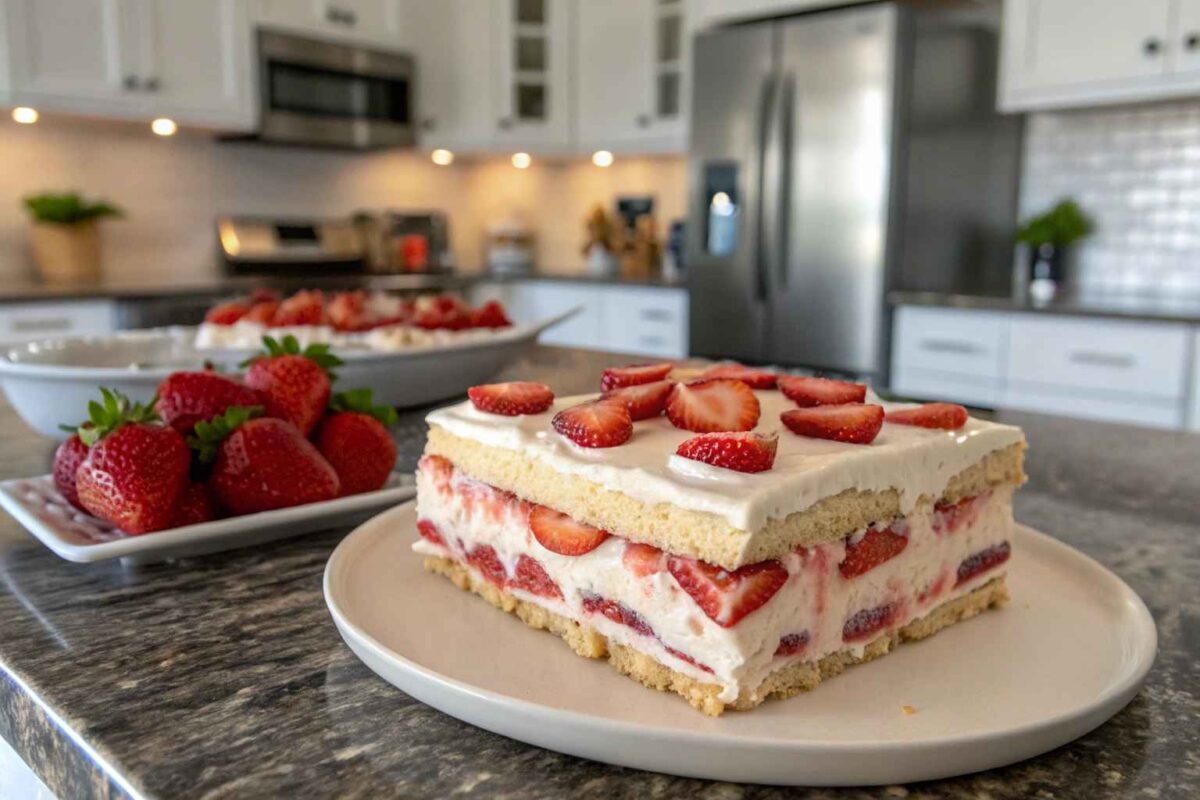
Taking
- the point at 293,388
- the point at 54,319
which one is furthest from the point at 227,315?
the point at 54,319

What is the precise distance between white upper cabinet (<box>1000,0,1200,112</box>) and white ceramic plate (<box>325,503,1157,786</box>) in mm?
2838

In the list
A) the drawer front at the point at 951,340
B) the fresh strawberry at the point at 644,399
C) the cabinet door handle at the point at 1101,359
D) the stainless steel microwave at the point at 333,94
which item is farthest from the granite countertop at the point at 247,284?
the fresh strawberry at the point at 644,399

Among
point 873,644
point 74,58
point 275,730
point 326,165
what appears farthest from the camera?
point 326,165

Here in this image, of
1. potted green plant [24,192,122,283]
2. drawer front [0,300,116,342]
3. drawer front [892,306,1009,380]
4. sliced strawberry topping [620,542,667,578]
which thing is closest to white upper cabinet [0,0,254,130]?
potted green plant [24,192,122,283]

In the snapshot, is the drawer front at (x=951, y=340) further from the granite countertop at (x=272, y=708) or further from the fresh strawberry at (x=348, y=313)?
the granite countertop at (x=272, y=708)

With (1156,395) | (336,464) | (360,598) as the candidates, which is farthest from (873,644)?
(1156,395)

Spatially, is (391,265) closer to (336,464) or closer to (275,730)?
(336,464)

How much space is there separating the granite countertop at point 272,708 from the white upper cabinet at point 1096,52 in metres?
2.68

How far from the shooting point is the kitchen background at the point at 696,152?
3105 mm

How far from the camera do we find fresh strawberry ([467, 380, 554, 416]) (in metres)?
0.78

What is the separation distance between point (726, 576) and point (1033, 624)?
28 centimetres

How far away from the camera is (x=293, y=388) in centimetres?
90

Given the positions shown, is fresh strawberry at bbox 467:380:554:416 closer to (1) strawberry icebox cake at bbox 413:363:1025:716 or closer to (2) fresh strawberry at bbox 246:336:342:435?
(1) strawberry icebox cake at bbox 413:363:1025:716

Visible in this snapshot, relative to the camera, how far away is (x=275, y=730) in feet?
1.79
